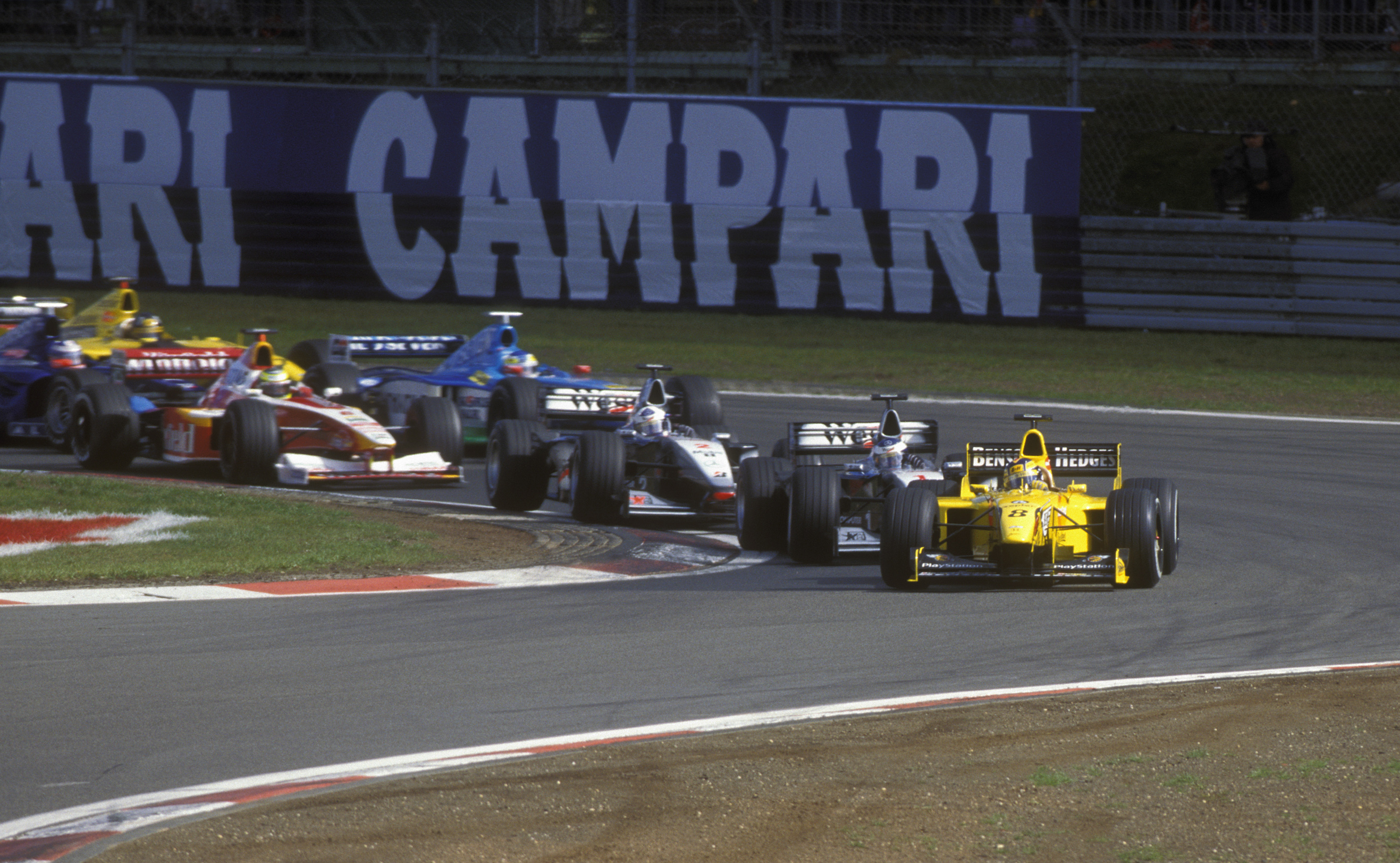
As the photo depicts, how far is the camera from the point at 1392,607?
907cm

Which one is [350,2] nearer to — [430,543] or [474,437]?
[474,437]

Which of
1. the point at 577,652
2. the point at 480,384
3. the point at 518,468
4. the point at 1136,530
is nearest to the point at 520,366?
the point at 480,384

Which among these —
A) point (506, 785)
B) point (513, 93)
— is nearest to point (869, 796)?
point (506, 785)

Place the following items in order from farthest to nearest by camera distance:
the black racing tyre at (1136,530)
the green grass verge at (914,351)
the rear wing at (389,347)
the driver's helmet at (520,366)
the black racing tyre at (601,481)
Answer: the green grass verge at (914,351) → the rear wing at (389,347) → the driver's helmet at (520,366) → the black racing tyre at (601,481) → the black racing tyre at (1136,530)

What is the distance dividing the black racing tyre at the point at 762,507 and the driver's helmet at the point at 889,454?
1.99 feet

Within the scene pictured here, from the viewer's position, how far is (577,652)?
7.70m

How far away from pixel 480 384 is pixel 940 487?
21.5 ft

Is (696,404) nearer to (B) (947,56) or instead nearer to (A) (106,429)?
(A) (106,429)

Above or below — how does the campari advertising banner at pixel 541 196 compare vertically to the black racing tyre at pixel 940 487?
above

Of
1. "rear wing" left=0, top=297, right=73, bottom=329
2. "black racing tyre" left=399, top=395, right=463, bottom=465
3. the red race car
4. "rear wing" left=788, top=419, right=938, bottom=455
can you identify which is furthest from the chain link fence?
"rear wing" left=788, top=419, right=938, bottom=455

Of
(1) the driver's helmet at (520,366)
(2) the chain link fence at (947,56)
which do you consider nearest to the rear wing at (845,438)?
(1) the driver's helmet at (520,366)

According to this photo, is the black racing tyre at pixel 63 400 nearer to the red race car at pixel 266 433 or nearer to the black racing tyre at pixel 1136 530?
the red race car at pixel 266 433

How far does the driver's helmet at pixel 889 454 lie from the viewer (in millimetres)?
11016

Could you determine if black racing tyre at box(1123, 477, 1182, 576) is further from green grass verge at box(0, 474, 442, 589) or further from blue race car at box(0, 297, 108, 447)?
blue race car at box(0, 297, 108, 447)
